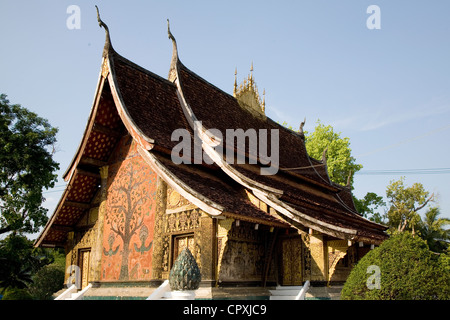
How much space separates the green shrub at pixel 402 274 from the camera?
6.72 m

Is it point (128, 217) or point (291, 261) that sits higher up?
point (128, 217)

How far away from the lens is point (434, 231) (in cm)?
3566

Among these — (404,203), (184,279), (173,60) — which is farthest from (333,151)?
(184,279)

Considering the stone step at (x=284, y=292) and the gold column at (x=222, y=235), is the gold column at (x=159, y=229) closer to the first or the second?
the gold column at (x=222, y=235)

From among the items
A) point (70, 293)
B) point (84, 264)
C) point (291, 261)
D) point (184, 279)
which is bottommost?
point (70, 293)

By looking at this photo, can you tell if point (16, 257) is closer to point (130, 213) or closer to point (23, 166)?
point (23, 166)

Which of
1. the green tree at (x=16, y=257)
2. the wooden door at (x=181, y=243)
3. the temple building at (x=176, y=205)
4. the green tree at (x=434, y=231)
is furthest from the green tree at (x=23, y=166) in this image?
the green tree at (x=434, y=231)

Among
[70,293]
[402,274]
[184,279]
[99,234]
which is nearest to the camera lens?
[402,274]

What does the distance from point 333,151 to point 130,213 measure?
2378cm

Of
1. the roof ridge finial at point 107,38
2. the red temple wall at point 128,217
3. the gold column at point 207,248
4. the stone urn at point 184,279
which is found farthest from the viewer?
the roof ridge finial at point 107,38

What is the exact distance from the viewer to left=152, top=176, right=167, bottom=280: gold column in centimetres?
1083

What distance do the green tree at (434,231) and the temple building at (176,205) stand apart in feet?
75.1

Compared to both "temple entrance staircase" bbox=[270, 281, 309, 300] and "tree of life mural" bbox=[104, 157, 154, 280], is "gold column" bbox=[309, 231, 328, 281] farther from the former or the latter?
"tree of life mural" bbox=[104, 157, 154, 280]
